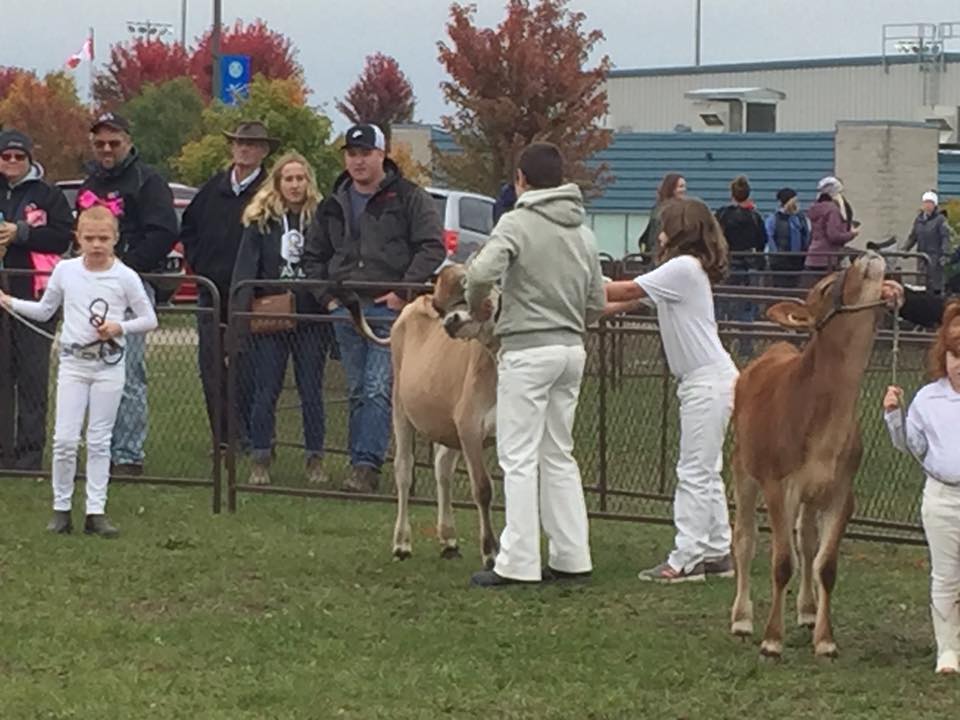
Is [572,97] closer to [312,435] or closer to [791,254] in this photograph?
[791,254]

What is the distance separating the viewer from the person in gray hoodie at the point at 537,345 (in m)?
9.98

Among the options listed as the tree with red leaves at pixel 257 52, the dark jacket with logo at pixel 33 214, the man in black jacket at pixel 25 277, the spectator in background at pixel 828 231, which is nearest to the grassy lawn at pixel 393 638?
the man in black jacket at pixel 25 277

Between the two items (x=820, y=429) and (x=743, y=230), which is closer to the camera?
(x=820, y=429)

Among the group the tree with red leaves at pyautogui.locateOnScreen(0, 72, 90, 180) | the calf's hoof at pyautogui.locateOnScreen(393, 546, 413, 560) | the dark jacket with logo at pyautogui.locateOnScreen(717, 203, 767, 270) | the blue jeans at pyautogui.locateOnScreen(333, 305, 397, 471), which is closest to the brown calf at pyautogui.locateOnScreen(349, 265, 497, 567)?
the calf's hoof at pyautogui.locateOnScreen(393, 546, 413, 560)

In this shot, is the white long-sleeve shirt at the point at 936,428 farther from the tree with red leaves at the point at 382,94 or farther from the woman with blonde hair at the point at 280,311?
the tree with red leaves at the point at 382,94

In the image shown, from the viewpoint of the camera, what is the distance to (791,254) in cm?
2534

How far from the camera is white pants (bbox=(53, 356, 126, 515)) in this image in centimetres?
1147

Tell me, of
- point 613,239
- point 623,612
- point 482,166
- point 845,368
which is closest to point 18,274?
point 623,612

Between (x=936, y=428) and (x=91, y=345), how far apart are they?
5.06 meters

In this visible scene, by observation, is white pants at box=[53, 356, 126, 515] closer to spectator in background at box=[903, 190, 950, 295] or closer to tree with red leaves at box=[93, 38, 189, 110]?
spectator in background at box=[903, 190, 950, 295]

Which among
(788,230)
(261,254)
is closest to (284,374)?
(261,254)

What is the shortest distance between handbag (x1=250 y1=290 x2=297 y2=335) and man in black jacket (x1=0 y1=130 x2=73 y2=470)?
136 cm

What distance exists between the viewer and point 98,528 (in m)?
11.6

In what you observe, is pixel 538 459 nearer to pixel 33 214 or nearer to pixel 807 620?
pixel 807 620
